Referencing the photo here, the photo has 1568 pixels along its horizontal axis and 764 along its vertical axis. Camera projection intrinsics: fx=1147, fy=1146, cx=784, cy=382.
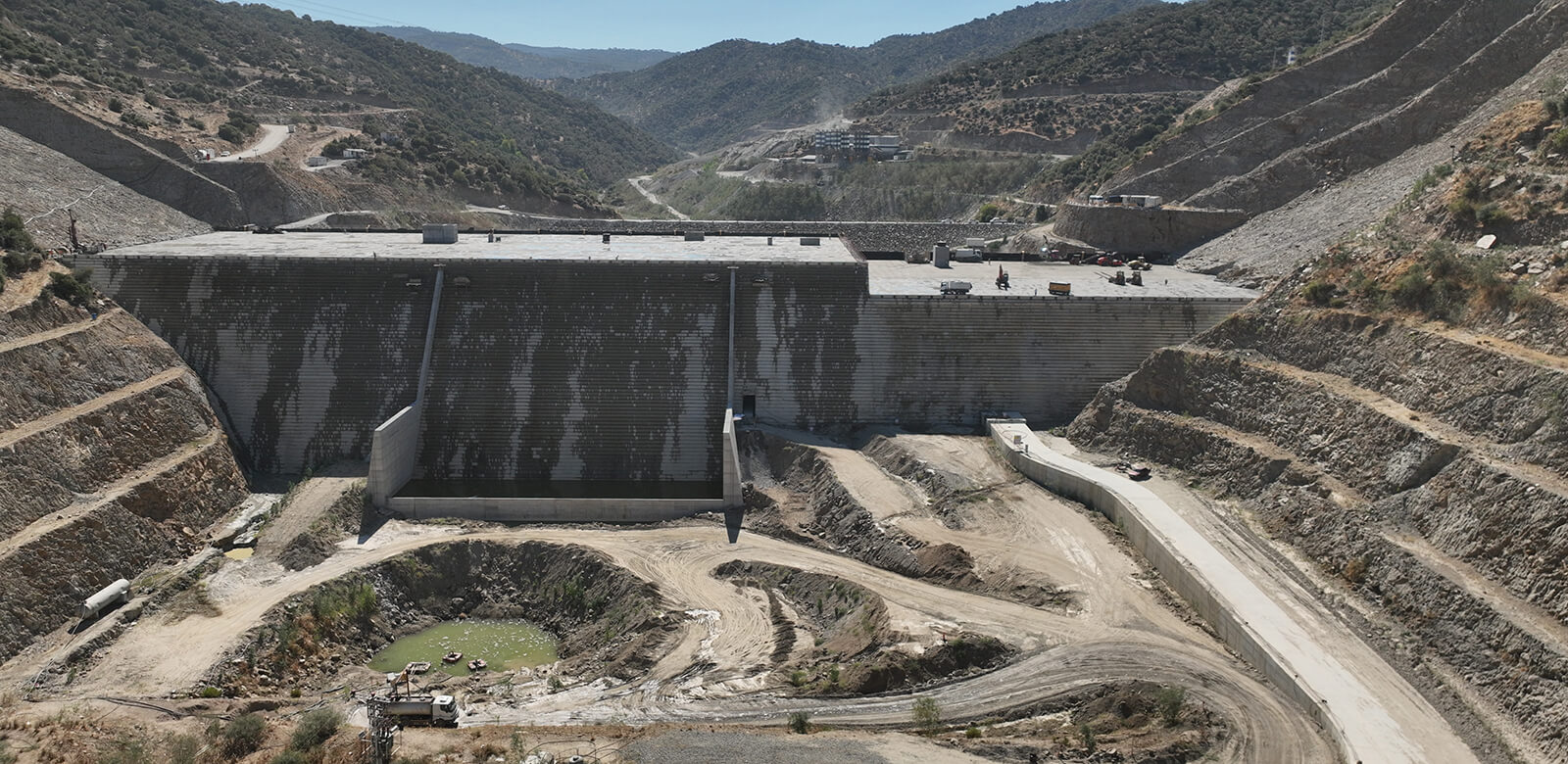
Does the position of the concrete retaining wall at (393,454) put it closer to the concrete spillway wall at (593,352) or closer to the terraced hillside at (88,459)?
the concrete spillway wall at (593,352)

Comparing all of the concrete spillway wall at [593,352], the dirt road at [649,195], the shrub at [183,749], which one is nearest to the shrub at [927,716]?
the shrub at [183,749]

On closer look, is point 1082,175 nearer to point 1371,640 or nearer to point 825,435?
point 825,435

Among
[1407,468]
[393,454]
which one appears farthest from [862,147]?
[1407,468]

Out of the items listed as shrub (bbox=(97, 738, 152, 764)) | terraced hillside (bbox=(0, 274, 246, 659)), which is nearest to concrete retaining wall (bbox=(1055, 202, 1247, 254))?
terraced hillside (bbox=(0, 274, 246, 659))

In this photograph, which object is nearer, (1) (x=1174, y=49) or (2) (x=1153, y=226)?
(2) (x=1153, y=226)

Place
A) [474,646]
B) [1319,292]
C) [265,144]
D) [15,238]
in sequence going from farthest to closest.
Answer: [265,144] → [15,238] → [1319,292] → [474,646]

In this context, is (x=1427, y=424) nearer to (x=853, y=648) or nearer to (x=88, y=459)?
(x=853, y=648)

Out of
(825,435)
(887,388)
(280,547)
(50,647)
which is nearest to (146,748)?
(50,647)
